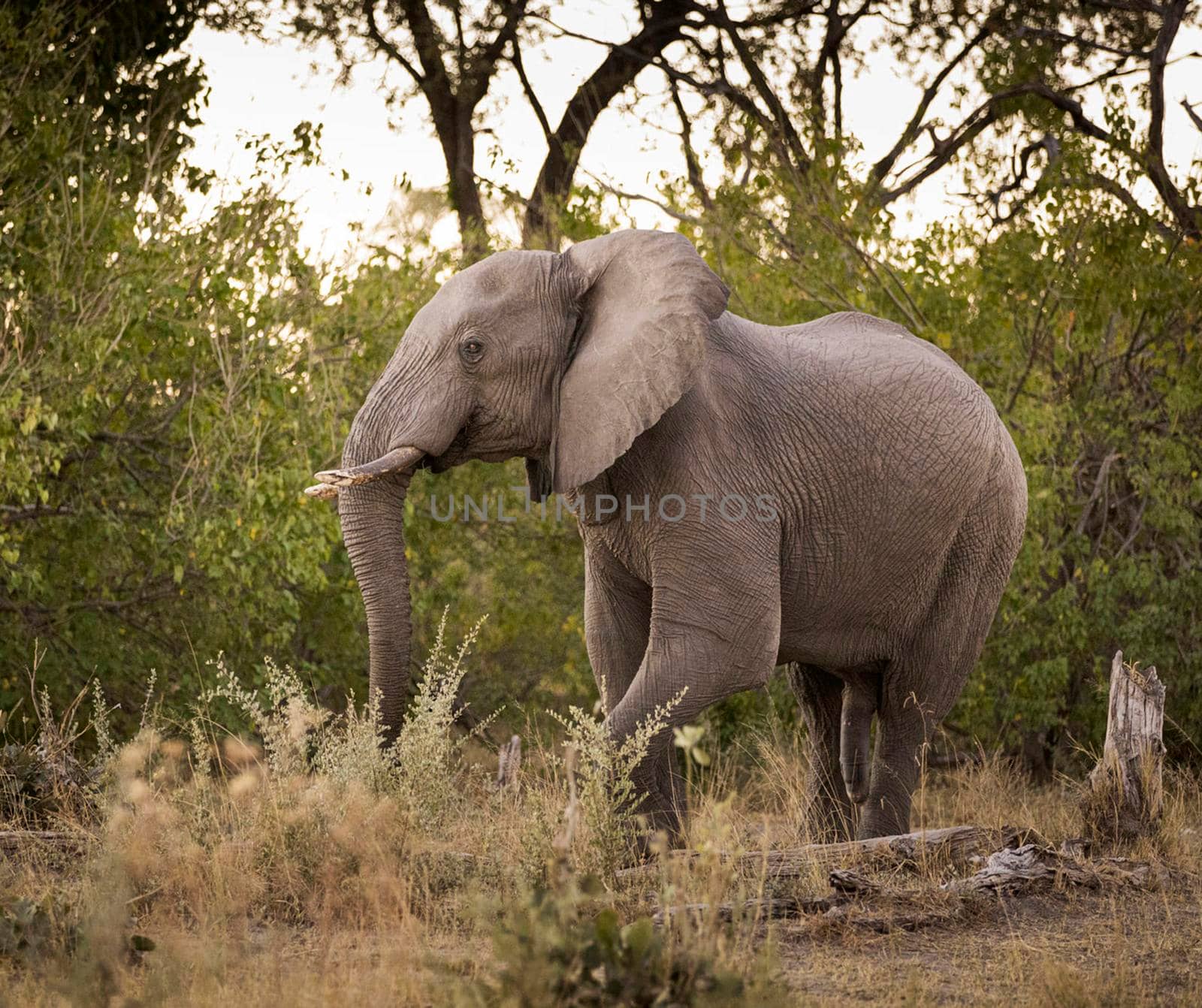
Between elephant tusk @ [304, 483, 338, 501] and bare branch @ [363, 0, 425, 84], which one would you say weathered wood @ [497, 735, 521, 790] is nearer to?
elephant tusk @ [304, 483, 338, 501]

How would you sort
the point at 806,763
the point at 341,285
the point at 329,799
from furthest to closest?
the point at 341,285, the point at 806,763, the point at 329,799

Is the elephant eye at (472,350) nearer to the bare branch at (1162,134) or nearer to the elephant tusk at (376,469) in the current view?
the elephant tusk at (376,469)

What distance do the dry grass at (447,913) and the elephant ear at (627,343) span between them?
3.64 ft

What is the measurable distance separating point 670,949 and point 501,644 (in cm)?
1028

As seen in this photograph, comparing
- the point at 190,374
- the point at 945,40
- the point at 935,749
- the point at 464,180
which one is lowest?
the point at 935,749

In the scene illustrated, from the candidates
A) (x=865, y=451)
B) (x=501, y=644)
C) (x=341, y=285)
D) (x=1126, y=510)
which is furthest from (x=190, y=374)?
(x=1126, y=510)

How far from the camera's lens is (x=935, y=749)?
11469mm

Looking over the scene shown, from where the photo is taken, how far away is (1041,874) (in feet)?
20.3

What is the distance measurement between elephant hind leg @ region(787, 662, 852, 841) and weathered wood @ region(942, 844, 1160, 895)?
1.68m

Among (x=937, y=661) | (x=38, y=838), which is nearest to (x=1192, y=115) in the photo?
(x=937, y=661)

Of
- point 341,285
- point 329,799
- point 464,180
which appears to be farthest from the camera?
point 464,180

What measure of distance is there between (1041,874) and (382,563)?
2842 millimetres

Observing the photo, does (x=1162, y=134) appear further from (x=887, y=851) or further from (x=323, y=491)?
(x=323, y=491)

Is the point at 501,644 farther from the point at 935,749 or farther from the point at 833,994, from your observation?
the point at 833,994
